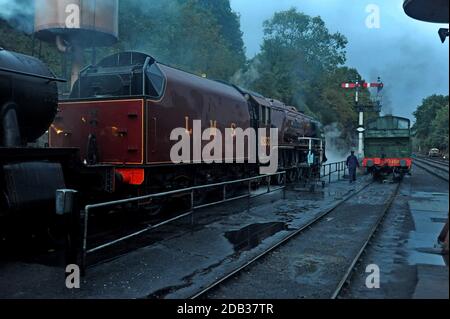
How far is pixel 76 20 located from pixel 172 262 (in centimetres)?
854

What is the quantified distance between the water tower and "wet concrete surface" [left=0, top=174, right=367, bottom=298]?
6.18m

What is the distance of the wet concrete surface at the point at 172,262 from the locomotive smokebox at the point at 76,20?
243 inches

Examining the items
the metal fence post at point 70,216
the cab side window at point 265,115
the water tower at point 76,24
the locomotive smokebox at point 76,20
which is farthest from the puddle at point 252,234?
the locomotive smokebox at point 76,20

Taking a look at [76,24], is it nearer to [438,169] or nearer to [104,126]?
[104,126]

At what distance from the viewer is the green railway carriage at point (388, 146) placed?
2250 cm

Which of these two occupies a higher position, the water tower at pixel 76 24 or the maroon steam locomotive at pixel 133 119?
the water tower at pixel 76 24

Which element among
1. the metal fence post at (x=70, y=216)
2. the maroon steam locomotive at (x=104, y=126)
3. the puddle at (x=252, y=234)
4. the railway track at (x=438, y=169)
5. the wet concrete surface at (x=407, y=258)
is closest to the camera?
→ the wet concrete surface at (x=407, y=258)

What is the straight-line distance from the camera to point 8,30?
15562 millimetres

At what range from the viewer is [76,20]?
12562 millimetres

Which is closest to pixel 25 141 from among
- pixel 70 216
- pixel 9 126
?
pixel 9 126

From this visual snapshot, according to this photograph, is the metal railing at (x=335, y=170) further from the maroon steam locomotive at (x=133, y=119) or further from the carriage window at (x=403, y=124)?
the maroon steam locomotive at (x=133, y=119)

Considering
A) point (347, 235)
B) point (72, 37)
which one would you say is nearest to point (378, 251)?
point (347, 235)

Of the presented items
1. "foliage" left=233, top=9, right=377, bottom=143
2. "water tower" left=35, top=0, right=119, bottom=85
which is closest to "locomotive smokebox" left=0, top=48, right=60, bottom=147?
"water tower" left=35, top=0, right=119, bottom=85

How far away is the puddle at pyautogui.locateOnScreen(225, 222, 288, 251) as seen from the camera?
7.93 meters
